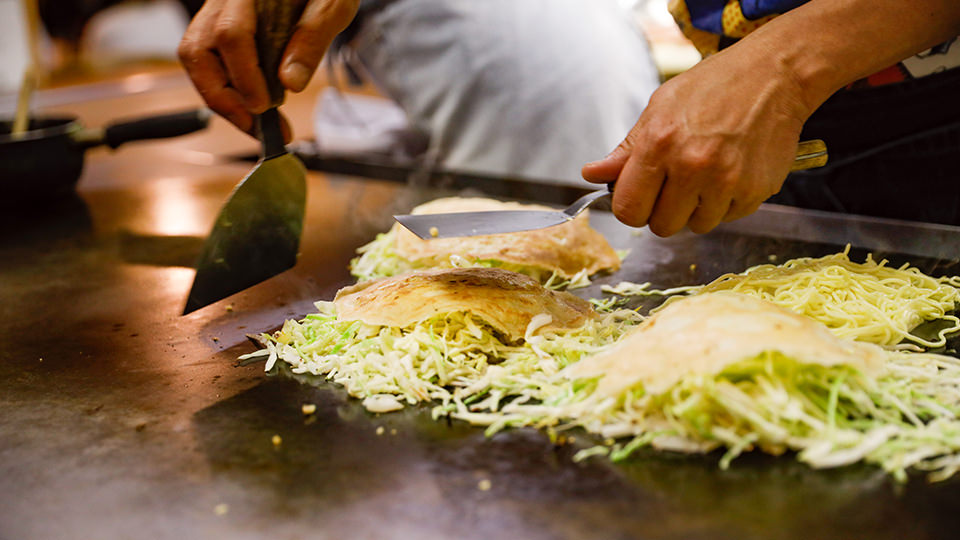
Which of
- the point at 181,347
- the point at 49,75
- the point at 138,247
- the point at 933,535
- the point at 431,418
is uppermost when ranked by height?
the point at 933,535

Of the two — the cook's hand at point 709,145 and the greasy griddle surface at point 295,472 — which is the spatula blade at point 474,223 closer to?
the cook's hand at point 709,145

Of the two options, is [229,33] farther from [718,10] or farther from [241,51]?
[718,10]

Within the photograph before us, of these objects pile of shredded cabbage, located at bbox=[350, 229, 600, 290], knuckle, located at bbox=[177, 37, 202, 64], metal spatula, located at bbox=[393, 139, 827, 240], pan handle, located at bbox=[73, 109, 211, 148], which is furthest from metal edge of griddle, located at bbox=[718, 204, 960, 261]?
pan handle, located at bbox=[73, 109, 211, 148]

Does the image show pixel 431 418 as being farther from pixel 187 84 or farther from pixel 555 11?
pixel 187 84

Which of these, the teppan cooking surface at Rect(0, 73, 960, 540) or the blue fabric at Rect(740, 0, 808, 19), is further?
→ the blue fabric at Rect(740, 0, 808, 19)

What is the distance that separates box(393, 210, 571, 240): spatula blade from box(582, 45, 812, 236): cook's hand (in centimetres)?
17

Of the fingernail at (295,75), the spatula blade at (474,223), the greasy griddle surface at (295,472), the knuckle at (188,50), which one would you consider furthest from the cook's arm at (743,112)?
the knuckle at (188,50)

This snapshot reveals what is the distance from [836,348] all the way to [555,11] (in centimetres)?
316

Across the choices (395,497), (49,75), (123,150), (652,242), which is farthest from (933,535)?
(49,75)

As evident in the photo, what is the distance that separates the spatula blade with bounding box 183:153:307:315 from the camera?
206 centimetres

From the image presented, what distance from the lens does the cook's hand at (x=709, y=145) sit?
5.68 feet

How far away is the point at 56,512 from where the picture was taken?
4.29 feet

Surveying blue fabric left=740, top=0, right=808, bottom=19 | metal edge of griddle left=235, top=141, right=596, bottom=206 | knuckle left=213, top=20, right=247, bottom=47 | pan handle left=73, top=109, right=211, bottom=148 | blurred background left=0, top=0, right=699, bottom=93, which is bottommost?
blurred background left=0, top=0, right=699, bottom=93

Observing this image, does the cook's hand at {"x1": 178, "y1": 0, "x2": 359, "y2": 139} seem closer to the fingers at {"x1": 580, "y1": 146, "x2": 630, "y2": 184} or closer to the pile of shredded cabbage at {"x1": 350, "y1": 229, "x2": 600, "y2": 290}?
the pile of shredded cabbage at {"x1": 350, "y1": 229, "x2": 600, "y2": 290}
